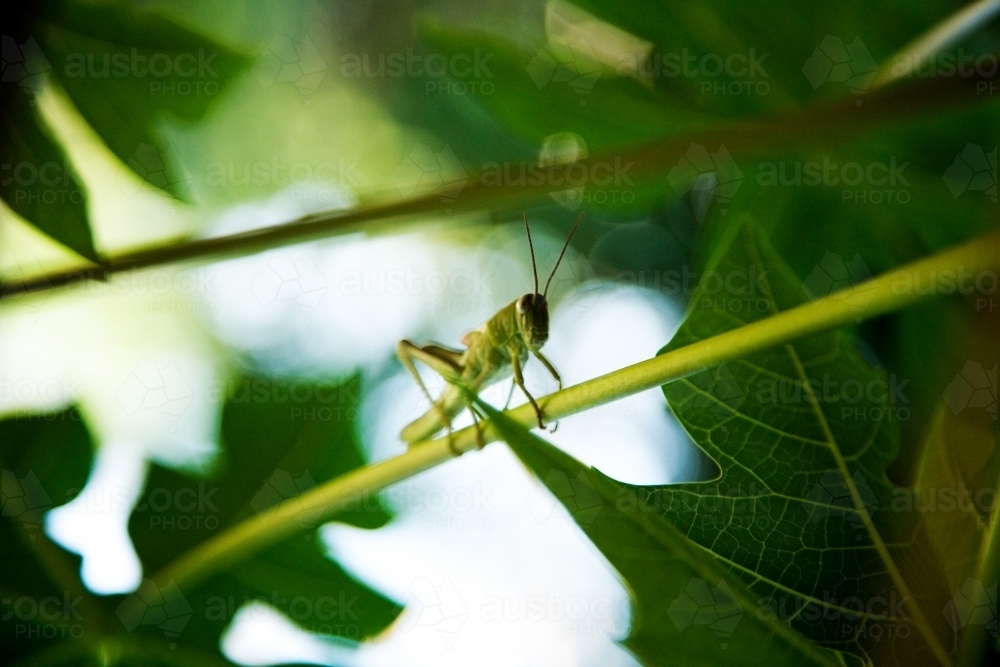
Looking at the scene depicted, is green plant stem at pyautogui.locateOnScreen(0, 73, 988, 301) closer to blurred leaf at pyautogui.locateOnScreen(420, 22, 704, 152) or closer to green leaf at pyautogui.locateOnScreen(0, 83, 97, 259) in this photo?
green leaf at pyautogui.locateOnScreen(0, 83, 97, 259)

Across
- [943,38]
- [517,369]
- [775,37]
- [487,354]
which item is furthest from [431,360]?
[943,38]

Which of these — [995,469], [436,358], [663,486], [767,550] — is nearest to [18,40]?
[436,358]

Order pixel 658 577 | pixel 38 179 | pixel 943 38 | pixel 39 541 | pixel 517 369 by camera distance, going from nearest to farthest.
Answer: pixel 658 577 → pixel 943 38 → pixel 38 179 → pixel 39 541 → pixel 517 369

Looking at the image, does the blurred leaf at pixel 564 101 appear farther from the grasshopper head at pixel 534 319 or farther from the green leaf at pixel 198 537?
the green leaf at pixel 198 537

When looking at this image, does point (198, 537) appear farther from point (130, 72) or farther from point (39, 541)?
point (130, 72)

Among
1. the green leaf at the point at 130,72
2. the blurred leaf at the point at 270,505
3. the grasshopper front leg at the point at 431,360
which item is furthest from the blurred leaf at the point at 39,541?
the grasshopper front leg at the point at 431,360

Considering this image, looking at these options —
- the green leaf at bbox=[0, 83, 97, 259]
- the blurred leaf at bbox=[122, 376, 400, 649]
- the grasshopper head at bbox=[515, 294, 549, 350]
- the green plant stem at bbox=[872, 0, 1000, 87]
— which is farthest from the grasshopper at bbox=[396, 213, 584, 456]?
the green leaf at bbox=[0, 83, 97, 259]
